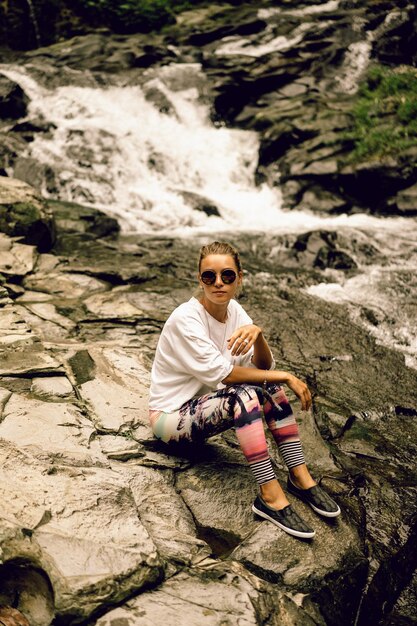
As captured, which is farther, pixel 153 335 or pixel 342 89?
pixel 342 89

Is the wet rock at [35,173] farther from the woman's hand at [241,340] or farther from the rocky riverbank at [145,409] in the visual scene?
the woman's hand at [241,340]

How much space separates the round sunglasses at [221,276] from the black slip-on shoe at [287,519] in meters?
1.36

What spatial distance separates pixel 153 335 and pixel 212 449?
6.55ft

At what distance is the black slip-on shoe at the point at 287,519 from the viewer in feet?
9.80

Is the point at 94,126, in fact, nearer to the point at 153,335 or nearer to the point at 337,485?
the point at 153,335

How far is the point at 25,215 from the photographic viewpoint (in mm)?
7324

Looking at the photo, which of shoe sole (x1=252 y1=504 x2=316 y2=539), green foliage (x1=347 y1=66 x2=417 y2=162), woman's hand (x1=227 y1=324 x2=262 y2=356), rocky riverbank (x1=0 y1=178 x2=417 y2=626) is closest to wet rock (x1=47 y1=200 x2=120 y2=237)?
rocky riverbank (x1=0 y1=178 x2=417 y2=626)

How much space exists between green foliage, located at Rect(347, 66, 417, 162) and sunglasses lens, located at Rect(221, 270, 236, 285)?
30.6 feet

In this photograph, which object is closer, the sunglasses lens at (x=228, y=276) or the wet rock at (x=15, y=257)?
the sunglasses lens at (x=228, y=276)

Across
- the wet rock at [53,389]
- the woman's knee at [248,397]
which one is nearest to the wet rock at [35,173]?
the wet rock at [53,389]

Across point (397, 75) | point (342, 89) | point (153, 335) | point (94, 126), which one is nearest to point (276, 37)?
point (342, 89)

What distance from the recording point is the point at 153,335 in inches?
217

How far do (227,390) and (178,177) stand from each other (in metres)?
11.0

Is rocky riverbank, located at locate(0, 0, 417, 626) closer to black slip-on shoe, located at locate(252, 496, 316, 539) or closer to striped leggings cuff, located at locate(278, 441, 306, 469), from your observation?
black slip-on shoe, located at locate(252, 496, 316, 539)
